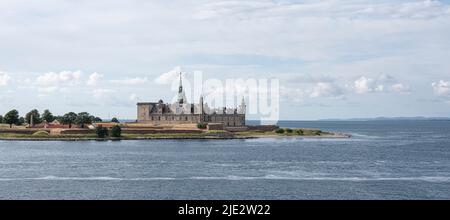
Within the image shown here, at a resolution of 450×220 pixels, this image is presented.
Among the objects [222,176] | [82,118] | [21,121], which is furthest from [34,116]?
[222,176]

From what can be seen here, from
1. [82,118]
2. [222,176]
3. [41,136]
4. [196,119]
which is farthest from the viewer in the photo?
[196,119]

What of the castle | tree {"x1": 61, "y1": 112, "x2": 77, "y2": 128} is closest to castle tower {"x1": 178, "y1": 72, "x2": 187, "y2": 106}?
the castle

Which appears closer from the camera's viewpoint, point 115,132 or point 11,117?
point 115,132

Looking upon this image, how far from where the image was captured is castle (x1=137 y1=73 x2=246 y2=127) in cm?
Result: 13038

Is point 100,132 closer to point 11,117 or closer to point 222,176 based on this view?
point 11,117

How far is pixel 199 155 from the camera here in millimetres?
71250

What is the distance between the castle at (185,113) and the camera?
130375 mm

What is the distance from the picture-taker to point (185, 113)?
433 ft

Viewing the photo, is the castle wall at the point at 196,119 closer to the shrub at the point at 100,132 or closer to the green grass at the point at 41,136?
the shrub at the point at 100,132

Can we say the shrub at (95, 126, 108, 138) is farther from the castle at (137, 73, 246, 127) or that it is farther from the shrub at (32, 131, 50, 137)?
the castle at (137, 73, 246, 127)
